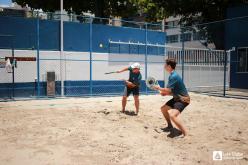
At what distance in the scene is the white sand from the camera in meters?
5.60

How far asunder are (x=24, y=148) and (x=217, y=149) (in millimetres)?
3647

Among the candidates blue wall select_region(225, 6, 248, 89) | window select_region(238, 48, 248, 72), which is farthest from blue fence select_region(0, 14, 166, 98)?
window select_region(238, 48, 248, 72)

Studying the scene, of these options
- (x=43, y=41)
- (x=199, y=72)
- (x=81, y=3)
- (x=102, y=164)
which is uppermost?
(x=81, y=3)

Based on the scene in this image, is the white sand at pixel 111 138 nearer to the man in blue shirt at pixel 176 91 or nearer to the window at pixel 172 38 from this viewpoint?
the man in blue shirt at pixel 176 91

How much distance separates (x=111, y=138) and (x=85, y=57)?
31.0ft

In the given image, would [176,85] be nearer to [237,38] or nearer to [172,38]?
[237,38]

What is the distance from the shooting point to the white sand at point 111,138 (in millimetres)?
5602

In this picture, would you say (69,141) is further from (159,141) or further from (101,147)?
(159,141)

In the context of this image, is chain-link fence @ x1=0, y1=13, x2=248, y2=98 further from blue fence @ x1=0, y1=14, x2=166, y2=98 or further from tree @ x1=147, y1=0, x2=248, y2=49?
tree @ x1=147, y1=0, x2=248, y2=49

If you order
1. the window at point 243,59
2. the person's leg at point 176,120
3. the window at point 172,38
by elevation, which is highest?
the window at point 172,38

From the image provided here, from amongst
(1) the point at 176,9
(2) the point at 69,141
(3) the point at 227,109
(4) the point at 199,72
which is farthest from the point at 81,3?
(2) the point at 69,141

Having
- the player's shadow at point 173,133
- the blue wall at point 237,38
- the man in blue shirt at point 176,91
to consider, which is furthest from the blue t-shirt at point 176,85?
the blue wall at point 237,38

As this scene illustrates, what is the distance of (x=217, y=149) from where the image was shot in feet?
19.9

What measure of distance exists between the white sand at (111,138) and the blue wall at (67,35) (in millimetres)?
5180
